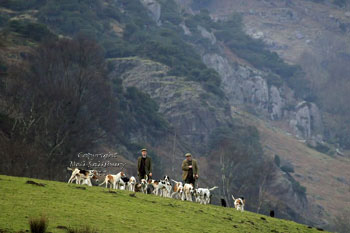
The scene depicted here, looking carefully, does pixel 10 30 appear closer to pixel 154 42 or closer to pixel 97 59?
pixel 97 59

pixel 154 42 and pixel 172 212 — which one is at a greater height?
pixel 154 42

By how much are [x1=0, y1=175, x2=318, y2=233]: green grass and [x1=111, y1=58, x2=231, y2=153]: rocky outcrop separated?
8522 cm

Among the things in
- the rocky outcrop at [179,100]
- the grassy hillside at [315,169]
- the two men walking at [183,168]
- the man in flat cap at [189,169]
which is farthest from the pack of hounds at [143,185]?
the grassy hillside at [315,169]

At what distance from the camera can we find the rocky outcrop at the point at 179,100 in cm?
11594

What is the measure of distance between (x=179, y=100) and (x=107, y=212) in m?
97.1

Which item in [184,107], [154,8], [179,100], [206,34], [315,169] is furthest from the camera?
[206,34]

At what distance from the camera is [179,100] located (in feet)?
389

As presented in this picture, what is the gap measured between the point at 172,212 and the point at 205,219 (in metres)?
1.54

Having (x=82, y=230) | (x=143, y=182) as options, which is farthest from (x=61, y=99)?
(x=82, y=230)

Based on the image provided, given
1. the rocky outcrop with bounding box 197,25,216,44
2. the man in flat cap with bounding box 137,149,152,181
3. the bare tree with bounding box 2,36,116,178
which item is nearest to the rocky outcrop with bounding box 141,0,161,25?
the rocky outcrop with bounding box 197,25,216,44

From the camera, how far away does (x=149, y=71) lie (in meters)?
122

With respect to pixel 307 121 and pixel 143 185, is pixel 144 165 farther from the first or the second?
pixel 307 121

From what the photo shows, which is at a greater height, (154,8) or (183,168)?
(154,8)

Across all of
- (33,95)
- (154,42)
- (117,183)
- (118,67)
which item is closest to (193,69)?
(154,42)
